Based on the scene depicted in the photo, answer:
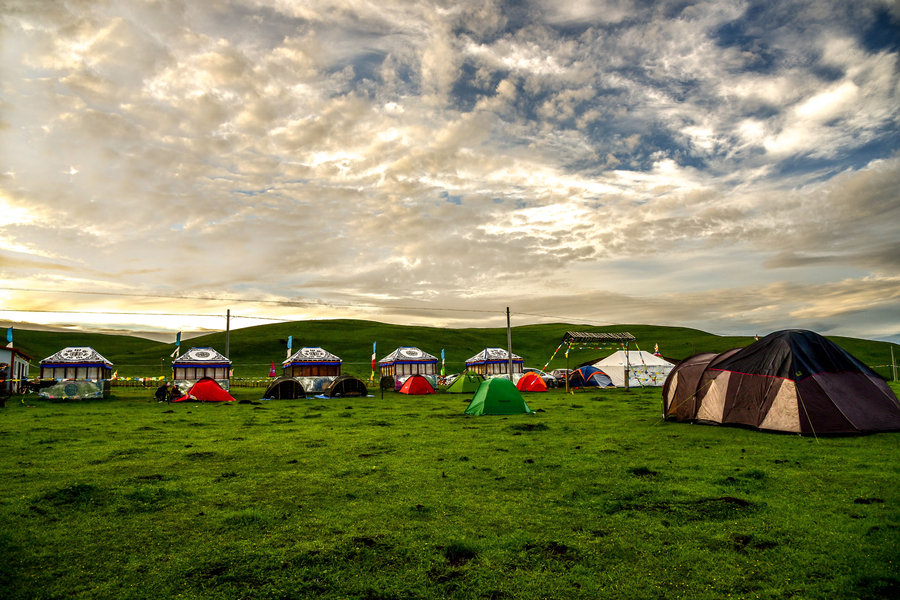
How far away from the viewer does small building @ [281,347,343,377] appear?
50250mm

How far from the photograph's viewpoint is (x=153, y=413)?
26609mm

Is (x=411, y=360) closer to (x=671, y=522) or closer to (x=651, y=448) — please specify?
(x=651, y=448)

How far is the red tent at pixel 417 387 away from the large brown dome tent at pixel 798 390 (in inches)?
1062

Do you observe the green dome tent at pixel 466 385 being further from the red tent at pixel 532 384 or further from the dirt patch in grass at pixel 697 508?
the dirt patch in grass at pixel 697 508

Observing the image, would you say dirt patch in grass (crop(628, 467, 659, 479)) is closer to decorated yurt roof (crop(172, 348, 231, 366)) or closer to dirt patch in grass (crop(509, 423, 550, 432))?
dirt patch in grass (crop(509, 423, 550, 432))

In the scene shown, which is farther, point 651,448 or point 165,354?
point 165,354

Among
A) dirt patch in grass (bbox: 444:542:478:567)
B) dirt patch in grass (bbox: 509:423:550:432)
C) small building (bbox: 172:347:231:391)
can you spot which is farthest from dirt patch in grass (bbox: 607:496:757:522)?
small building (bbox: 172:347:231:391)

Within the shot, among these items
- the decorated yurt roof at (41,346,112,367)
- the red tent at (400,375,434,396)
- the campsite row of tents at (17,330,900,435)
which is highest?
the decorated yurt roof at (41,346,112,367)

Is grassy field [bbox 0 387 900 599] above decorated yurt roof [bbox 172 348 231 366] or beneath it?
beneath

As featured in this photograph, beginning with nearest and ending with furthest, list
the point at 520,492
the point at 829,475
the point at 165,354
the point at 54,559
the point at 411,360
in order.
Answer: the point at 54,559 < the point at 520,492 < the point at 829,475 < the point at 411,360 < the point at 165,354

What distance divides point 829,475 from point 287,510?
1056 cm

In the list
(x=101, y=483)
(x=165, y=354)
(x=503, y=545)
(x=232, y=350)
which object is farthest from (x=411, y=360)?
(x=165, y=354)

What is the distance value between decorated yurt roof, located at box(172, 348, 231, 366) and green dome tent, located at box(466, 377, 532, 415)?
34507 mm

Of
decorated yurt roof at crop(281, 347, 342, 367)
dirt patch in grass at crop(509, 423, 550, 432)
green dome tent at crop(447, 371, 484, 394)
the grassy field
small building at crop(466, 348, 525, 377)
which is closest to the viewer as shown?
the grassy field
